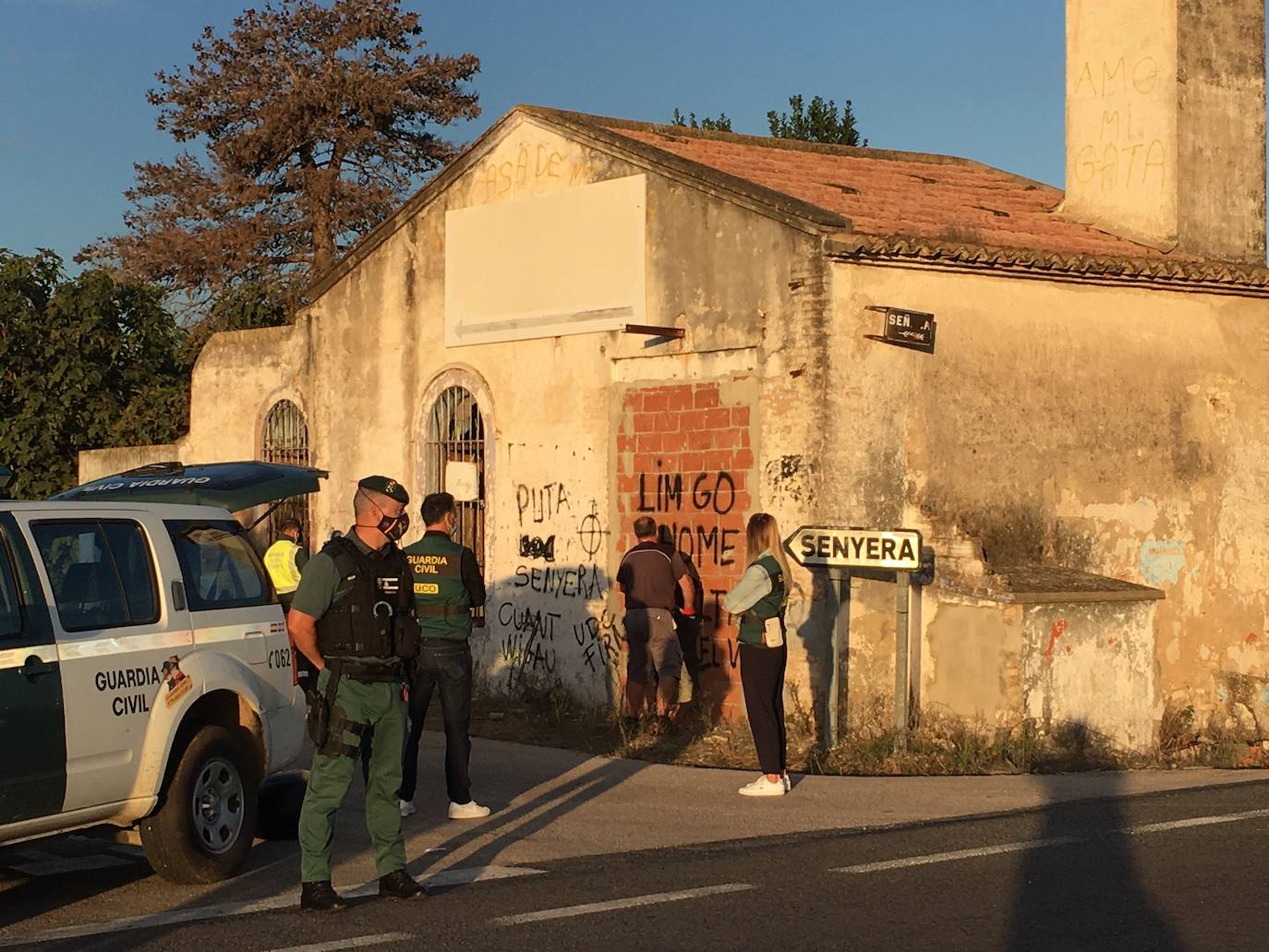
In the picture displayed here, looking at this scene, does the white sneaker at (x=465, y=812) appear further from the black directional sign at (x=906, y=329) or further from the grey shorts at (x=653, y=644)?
the black directional sign at (x=906, y=329)

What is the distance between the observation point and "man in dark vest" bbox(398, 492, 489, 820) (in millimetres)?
10695

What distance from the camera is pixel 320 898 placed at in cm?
784

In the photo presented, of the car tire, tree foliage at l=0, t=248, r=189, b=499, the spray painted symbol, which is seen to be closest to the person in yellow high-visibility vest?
the spray painted symbol

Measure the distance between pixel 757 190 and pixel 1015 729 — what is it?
4.97 metres

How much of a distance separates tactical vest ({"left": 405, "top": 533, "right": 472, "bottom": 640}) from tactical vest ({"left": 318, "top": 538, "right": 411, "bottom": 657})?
2465mm

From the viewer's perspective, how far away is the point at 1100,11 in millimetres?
17703

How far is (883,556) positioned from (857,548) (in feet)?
0.77

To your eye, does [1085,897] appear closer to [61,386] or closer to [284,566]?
[284,566]

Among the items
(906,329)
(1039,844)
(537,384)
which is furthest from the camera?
(537,384)

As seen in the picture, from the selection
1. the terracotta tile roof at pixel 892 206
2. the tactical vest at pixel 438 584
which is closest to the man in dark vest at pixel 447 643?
the tactical vest at pixel 438 584

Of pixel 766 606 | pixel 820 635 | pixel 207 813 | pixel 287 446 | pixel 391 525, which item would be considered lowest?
pixel 207 813

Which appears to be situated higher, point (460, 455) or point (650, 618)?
point (460, 455)

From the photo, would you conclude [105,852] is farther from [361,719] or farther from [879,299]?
[879,299]

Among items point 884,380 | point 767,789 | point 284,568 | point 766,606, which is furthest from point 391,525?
point 884,380
